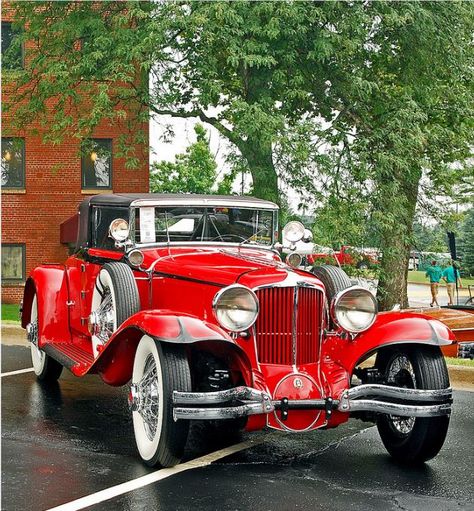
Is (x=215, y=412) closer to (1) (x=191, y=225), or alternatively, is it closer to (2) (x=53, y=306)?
(1) (x=191, y=225)

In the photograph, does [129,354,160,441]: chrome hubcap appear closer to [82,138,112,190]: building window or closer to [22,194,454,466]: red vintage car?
[22,194,454,466]: red vintage car

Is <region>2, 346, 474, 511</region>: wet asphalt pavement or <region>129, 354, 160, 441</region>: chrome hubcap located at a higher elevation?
<region>129, 354, 160, 441</region>: chrome hubcap

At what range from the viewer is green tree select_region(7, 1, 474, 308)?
17.5m

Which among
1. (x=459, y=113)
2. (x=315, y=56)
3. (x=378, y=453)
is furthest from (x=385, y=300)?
(x=378, y=453)

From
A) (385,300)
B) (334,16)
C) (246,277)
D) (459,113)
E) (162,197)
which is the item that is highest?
(334,16)

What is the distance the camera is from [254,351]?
6359 mm

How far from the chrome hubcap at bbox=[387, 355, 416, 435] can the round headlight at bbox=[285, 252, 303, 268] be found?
193cm

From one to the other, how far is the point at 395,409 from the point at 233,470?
1.13 meters

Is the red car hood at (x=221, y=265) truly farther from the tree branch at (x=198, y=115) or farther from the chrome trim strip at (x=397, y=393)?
the tree branch at (x=198, y=115)

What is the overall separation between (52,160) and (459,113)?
41.1 feet

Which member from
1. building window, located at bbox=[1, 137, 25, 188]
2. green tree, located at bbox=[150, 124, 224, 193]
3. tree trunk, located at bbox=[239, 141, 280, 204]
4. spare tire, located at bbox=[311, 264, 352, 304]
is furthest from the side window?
green tree, located at bbox=[150, 124, 224, 193]

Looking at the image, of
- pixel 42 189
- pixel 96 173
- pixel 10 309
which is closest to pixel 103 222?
pixel 10 309

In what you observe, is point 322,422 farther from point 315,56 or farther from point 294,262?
point 315,56

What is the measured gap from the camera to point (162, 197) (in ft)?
27.0
